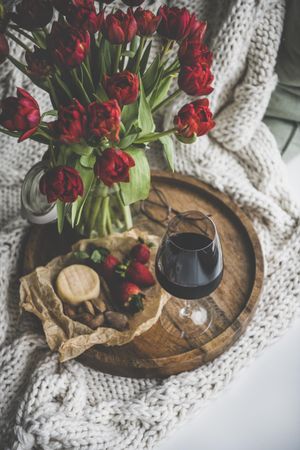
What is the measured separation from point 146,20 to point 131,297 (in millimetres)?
520

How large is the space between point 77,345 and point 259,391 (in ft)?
1.22

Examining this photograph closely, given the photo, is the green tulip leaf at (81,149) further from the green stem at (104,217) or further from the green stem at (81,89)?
the green stem at (104,217)

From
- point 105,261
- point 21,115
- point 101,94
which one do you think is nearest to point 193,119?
point 101,94

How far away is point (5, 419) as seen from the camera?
101cm

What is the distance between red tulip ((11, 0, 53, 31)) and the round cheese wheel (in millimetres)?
486

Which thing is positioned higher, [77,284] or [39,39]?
[39,39]

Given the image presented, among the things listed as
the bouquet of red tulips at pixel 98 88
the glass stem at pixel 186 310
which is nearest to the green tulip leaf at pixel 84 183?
the bouquet of red tulips at pixel 98 88

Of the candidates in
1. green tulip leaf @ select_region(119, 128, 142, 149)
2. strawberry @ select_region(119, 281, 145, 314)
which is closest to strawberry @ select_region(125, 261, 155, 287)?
strawberry @ select_region(119, 281, 145, 314)

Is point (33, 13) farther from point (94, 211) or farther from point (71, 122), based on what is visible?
point (94, 211)

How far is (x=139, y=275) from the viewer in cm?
109

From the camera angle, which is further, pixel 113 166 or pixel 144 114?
pixel 144 114

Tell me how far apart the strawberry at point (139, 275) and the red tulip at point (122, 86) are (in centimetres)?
39

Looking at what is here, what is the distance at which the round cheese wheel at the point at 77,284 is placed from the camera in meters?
1.07

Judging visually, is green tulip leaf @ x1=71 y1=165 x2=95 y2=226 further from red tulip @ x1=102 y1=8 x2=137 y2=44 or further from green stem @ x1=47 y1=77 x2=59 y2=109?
red tulip @ x1=102 y1=8 x2=137 y2=44
